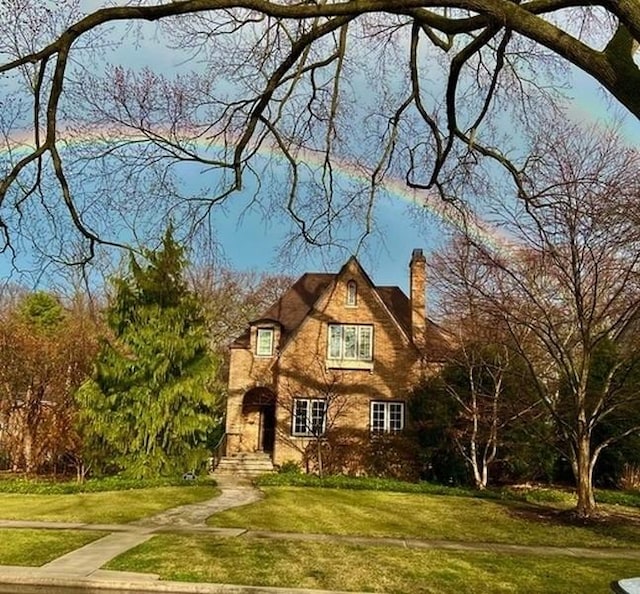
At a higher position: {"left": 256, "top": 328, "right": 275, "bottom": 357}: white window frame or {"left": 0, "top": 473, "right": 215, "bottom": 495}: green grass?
{"left": 256, "top": 328, "right": 275, "bottom": 357}: white window frame

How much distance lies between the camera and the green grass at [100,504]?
46.9 ft

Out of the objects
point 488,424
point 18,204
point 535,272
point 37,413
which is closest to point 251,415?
point 37,413

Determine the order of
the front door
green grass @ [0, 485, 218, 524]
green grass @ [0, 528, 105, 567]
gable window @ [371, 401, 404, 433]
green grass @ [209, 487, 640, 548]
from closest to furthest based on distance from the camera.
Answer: green grass @ [0, 528, 105, 567], green grass @ [209, 487, 640, 548], green grass @ [0, 485, 218, 524], gable window @ [371, 401, 404, 433], the front door

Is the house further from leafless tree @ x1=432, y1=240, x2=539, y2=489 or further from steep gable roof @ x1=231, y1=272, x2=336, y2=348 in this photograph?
leafless tree @ x1=432, y1=240, x2=539, y2=489

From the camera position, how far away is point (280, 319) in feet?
92.8

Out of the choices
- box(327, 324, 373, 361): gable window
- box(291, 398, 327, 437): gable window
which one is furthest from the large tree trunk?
box(327, 324, 373, 361): gable window

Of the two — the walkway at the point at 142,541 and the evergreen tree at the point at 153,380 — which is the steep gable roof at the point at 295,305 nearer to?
the evergreen tree at the point at 153,380

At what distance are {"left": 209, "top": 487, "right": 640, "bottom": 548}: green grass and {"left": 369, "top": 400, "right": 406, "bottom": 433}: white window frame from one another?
22.4 feet

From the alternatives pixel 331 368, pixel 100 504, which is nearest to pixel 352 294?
pixel 331 368

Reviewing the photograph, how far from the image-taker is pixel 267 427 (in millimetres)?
27453

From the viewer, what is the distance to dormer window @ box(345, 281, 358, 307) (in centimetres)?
2653

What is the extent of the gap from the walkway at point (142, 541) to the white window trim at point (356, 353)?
8246mm

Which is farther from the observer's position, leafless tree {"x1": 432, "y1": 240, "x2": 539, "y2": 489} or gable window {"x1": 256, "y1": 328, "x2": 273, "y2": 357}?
gable window {"x1": 256, "y1": 328, "x2": 273, "y2": 357}

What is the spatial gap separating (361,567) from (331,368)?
16336mm
